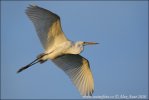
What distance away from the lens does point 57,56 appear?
2220cm

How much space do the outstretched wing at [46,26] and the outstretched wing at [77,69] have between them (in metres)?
0.69

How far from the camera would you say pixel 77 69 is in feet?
75.2

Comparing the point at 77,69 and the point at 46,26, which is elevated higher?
the point at 46,26

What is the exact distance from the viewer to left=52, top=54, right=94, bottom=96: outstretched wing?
22.5 metres

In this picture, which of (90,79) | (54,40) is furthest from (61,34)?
(90,79)

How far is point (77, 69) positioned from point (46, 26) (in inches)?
68.9

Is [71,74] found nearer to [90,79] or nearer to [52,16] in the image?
[90,79]

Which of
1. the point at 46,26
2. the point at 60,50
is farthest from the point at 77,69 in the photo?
the point at 46,26

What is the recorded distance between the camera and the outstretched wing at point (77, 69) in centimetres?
2252

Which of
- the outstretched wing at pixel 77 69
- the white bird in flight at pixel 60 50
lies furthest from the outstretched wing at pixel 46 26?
the outstretched wing at pixel 77 69

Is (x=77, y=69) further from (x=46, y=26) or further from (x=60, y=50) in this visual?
(x=46, y=26)

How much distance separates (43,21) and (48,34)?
556mm

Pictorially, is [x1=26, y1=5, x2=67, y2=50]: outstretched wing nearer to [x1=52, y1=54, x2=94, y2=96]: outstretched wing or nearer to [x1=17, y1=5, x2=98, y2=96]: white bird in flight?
[x1=17, y1=5, x2=98, y2=96]: white bird in flight

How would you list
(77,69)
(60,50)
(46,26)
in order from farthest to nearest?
1. (77,69)
2. (46,26)
3. (60,50)
